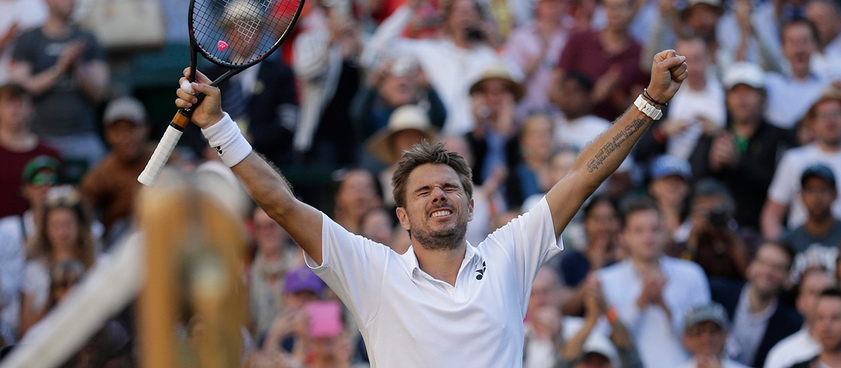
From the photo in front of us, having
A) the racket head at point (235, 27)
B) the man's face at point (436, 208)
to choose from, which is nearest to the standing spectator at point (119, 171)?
the racket head at point (235, 27)

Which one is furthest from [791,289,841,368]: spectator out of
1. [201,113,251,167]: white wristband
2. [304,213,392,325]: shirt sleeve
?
[201,113,251,167]: white wristband

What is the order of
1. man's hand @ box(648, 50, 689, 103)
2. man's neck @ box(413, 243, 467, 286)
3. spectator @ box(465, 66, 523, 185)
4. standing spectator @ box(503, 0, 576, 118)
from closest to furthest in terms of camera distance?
man's neck @ box(413, 243, 467, 286) < man's hand @ box(648, 50, 689, 103) < spectator @ box(465, 66, 523, 185) < standing spectator @ box(503, 0, 576, 118)

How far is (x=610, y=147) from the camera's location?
5.82m

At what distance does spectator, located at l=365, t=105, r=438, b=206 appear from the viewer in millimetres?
11164

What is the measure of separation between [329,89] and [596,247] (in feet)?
10.7

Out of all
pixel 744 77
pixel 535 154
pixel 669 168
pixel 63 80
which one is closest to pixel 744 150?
pixel 744 77

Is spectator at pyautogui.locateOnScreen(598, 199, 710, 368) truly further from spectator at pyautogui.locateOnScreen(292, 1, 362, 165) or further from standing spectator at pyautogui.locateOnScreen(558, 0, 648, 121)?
spectator at pyautogui.locateOnScreen(292, 1, 362, 165)

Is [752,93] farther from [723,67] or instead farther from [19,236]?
[19,236]

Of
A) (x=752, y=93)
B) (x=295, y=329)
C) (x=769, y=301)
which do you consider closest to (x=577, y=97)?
(x=752, y=93)

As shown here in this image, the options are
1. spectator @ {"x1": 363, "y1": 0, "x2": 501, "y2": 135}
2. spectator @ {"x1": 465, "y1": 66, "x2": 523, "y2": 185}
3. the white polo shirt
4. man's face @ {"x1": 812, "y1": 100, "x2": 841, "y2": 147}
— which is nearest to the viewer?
the white polo shirt

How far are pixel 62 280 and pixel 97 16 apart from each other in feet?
14.2

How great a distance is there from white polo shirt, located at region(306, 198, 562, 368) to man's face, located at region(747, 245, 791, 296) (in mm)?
4237

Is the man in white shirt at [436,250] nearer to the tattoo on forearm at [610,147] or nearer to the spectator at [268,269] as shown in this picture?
the tattoo on forearm at [610,147]

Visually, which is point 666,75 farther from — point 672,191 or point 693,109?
point 693,109
